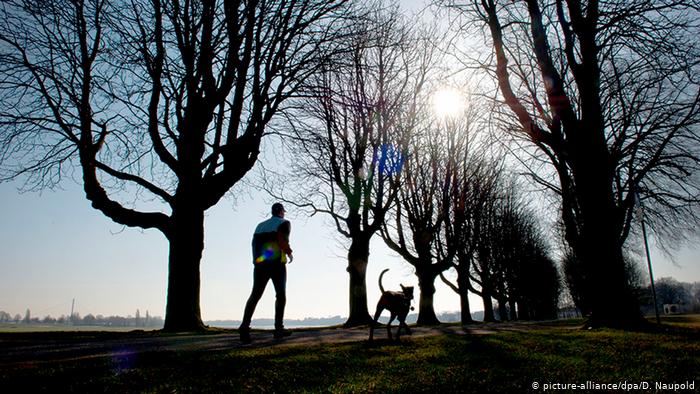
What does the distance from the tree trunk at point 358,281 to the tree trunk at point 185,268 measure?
8251 mm

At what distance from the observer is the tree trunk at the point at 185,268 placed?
1149 cm

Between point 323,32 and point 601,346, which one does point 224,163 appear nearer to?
point 323,32

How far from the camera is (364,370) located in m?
4.49

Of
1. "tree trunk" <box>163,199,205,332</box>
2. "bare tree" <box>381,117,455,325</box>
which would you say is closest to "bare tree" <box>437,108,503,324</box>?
"bare tree" <box>381,117,455,325</box>

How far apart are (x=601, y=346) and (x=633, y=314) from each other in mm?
4796

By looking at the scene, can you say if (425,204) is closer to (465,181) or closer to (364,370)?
(465,181)

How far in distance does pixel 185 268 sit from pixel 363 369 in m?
8.53

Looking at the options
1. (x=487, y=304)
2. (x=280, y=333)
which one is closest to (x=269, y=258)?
(x=280, y=333)

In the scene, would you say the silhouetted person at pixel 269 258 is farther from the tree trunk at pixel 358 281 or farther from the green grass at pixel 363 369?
the tree trunk at pixel 358 281

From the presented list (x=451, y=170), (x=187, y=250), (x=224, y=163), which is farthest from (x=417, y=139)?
(x=187, y=250)

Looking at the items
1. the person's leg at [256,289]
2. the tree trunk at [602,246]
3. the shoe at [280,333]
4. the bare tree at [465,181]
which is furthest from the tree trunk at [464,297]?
the person's leg at [256,289]

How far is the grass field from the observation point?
366 cm

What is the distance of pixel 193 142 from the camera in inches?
486

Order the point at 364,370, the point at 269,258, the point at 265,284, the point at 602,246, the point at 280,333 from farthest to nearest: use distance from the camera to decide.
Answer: the point at 602,246 < the point at 280,333 < the point at 265,284 < the point at 269,258 < the point at 364,370
